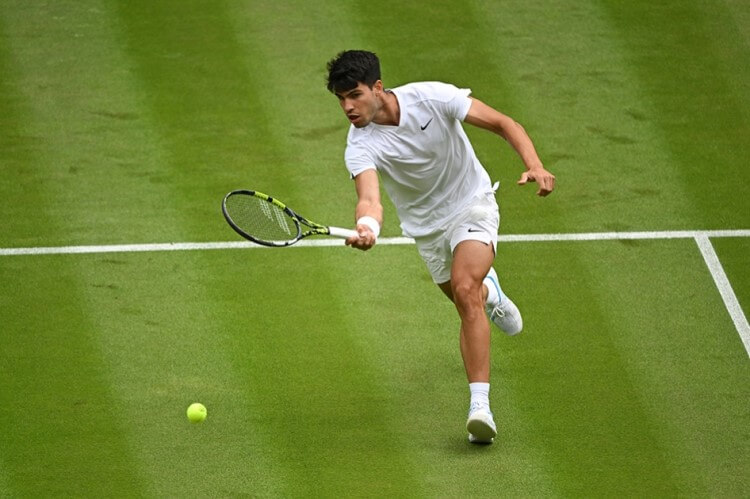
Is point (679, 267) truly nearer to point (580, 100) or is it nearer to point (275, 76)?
point (580, 100)

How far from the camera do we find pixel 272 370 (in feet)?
28.8

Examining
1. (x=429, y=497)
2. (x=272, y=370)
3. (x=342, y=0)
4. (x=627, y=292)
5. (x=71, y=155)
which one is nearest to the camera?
(x=429, y=497)

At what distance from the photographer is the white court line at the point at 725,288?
29.7ft

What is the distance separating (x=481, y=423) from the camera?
7.74 m

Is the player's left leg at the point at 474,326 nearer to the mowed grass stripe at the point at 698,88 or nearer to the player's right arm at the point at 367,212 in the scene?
the player's right arm at the point at 367,212

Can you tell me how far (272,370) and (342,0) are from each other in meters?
5.22

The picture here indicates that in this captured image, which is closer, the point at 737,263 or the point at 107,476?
the point at 107,476

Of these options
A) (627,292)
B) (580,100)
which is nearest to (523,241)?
(627,292)

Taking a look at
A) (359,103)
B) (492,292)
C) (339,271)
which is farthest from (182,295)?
(359,103)

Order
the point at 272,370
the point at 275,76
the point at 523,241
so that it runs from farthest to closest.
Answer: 1. the point at 275,76
2. the point at 523,241
3. the point at 272,370

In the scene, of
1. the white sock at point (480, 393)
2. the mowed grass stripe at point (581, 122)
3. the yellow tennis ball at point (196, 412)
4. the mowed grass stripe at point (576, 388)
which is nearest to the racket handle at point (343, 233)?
the white sock at point (480, 393)

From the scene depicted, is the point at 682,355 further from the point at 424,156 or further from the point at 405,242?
the point at 405,242

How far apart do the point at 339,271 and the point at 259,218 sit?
2.01m

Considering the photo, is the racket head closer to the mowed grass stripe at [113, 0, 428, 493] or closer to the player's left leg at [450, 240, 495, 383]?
the player's left leg at [450, 240, 495, 383]
